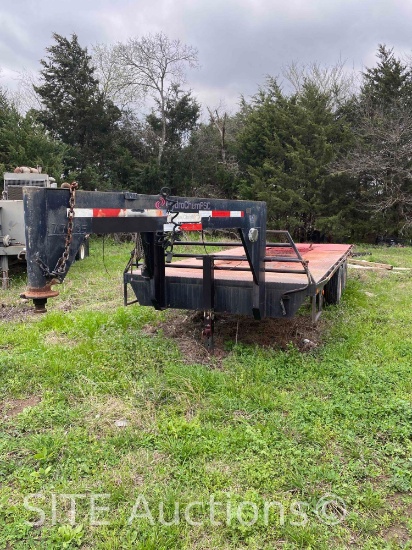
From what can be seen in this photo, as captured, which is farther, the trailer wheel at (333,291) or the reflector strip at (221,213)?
the trailer wheel at (333,291)

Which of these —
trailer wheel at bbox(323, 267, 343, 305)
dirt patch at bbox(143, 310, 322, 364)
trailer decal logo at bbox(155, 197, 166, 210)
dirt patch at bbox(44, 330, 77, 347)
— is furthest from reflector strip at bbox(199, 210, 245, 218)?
trailer wheel at bbox(323, 267, 343, 305)

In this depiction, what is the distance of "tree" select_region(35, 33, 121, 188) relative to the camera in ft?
66.0

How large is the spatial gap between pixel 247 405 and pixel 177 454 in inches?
31.0

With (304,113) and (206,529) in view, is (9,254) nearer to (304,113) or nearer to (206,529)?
(206,529)

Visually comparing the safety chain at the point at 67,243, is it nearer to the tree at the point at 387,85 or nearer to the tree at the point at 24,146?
the tree at the point at 24,146

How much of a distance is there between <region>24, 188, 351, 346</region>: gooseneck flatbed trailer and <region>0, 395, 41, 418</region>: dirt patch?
121 centimetres

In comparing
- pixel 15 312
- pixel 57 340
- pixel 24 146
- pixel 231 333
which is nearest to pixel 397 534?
pixel 231 333

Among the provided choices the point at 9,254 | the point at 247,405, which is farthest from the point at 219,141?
the point at 247,405

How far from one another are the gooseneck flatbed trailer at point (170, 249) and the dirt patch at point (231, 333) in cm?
21

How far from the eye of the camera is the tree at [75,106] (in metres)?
20.1

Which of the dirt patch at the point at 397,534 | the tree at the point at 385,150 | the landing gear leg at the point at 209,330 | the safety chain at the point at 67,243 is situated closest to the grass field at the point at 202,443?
the dirt patch at the point at 397,534

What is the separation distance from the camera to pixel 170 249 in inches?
164

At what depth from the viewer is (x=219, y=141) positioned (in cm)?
2425

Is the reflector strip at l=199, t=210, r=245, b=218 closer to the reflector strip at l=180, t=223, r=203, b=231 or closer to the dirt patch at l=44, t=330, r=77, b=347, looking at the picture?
the reflector strip at l=180, t=223, r=203, b=231
